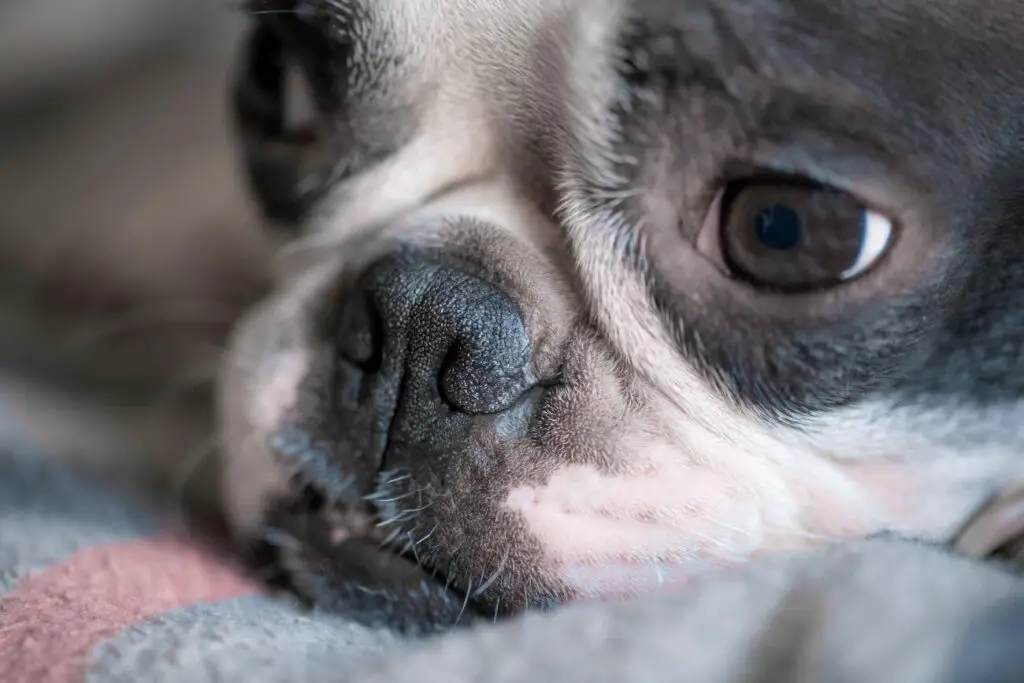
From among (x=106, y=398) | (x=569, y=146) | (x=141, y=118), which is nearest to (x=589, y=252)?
(x=569, y=146)

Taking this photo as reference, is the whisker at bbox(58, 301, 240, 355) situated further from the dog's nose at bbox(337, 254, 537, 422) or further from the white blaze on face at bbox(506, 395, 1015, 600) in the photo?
the white blaze on face at bbox(506, 395, 1015, 600)

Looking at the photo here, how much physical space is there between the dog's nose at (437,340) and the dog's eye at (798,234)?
0.15 meters

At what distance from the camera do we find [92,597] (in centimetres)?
66

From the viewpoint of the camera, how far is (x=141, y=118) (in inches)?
60.2

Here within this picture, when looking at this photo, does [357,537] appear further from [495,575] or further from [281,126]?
[281,126]

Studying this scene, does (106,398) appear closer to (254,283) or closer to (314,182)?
(254,283)

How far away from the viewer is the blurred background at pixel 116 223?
1.18 meters

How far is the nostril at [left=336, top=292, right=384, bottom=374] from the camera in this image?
0.76 m

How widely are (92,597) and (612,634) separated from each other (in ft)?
1.11

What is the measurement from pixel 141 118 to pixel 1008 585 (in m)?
1.32

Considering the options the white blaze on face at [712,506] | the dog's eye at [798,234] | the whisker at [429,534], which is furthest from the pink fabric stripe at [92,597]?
the dog's eye at [798,234]

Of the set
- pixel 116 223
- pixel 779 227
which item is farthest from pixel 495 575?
pixel 116 223

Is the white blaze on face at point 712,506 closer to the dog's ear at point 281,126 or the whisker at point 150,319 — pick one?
the dog's ear at point 281,126

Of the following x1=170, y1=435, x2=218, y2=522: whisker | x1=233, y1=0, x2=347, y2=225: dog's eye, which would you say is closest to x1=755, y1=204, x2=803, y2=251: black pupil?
x1=233, y1=0, x2=347, y2=225: dog's eye
